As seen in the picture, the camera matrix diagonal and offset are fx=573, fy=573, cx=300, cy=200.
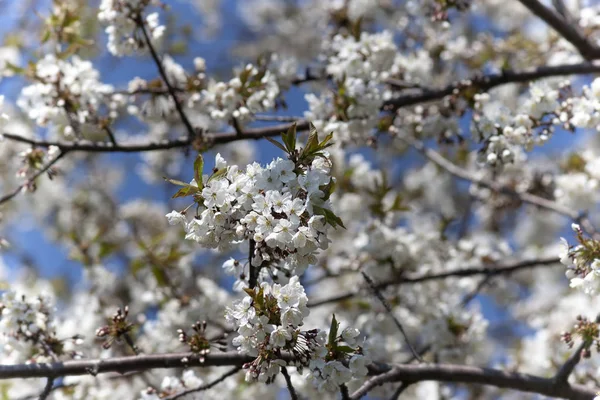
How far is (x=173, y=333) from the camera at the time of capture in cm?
475

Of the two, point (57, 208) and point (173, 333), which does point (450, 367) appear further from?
point (57, 208)

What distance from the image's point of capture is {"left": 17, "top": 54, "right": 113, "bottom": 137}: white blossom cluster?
3556 millimetres

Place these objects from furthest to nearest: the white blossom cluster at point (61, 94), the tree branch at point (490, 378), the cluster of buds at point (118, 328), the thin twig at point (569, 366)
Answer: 1. the white blossom cluster at point (61, 94)
2. the tree branch at point (490, 378)
3. the thin twig at point (569, 366)
4. the cluster of buds at point (118, 328)

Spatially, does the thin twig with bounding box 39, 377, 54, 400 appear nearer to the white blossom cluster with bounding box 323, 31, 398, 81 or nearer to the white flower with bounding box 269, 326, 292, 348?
the white flower with bounding box 269, 326, 292, 348

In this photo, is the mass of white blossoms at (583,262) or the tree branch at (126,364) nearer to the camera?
the mass of white blossoms at (583,262)

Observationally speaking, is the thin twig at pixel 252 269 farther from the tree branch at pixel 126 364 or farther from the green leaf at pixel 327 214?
the tree branch at pixel 126 364

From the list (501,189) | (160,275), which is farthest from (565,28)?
(160,275)

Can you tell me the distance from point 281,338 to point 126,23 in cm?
231

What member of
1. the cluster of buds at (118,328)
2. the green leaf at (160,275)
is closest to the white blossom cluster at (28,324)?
the cluster of buds at (118,328)

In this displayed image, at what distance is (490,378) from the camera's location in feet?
10.1

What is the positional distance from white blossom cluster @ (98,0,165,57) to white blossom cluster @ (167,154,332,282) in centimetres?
164

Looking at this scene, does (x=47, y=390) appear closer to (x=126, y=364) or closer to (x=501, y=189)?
(x=126, y=364)

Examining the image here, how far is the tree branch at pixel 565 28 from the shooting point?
356 centimetres

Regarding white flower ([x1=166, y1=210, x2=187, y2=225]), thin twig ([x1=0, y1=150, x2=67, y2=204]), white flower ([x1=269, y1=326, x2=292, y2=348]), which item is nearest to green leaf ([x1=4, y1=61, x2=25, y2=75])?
thin twig ([x1=0, y1=150, x2=67, y2=204])
